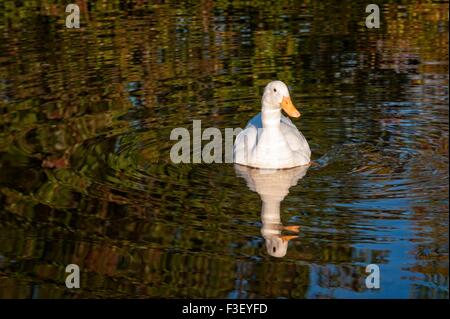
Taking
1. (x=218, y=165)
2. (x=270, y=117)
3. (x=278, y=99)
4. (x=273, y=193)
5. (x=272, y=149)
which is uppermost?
(x=278, y=99)

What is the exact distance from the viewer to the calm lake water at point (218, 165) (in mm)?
8273

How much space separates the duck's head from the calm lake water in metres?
0.60

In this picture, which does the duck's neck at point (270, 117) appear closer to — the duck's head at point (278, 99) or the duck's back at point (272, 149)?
the duck's head at point (278, 99)

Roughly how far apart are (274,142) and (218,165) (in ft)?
2.05

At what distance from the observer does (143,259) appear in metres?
8.52

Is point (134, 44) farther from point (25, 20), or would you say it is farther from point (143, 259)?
point (143, 259)

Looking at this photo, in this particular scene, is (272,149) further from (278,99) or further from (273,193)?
(273,193)

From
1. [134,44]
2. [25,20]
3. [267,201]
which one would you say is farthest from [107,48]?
Result: [267,201]

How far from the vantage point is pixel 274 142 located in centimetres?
1088

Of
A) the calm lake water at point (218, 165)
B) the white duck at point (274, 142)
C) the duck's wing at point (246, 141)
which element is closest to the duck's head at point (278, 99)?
the white duck at point (274, 142)

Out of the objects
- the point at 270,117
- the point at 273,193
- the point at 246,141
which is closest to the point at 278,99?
the point at 270,117

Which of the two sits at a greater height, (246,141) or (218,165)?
(246,141)

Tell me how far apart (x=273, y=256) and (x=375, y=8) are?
34.0 ft

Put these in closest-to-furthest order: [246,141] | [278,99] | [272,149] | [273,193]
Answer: [273,193], [272,149], [278,99], [246,141]
